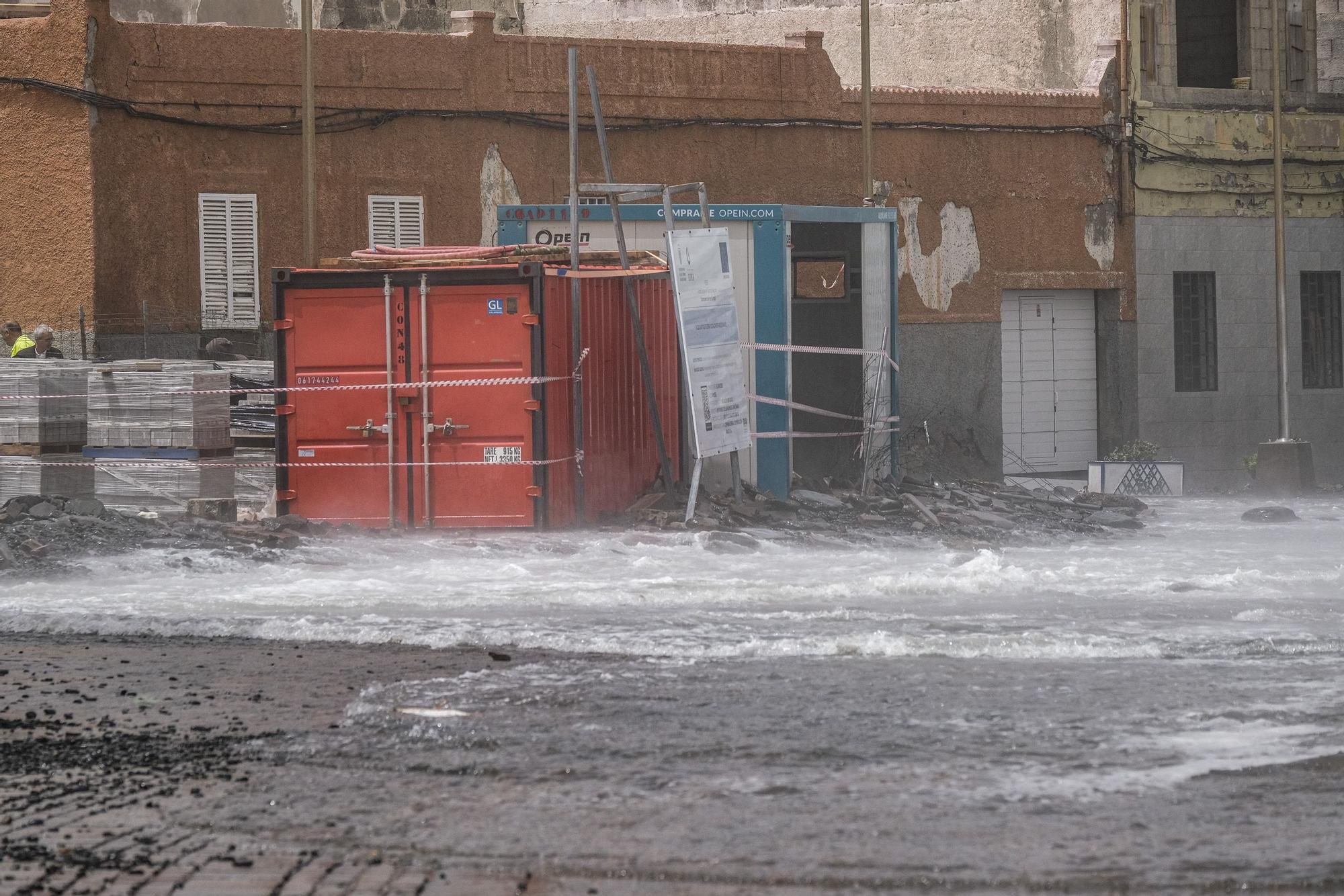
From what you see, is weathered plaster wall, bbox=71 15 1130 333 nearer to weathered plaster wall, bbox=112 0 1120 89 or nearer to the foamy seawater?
weathered plaster wall, bbox=112 0 1120 89

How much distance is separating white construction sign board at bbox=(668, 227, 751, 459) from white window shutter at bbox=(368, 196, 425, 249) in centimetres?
828

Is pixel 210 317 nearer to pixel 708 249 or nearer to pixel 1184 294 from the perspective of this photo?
pixel 708 249

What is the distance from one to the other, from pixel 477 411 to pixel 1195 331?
1486cm

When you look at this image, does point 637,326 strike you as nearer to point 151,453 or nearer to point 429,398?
point 429,398

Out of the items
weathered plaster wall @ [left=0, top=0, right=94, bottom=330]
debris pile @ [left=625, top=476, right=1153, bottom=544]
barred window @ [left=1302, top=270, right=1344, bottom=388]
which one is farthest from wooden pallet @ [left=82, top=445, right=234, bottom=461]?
barred window @ [left=1302, top=270, right=1344, bottom=388]


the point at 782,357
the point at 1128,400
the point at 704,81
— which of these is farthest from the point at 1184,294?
the point at 782,357

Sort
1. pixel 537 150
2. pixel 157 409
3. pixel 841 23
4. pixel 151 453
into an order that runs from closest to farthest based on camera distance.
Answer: pixel 157 409 < pixel 151 453 < pixel 537 150 < pixel 841 23

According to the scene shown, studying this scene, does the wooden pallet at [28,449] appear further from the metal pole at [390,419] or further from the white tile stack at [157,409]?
the metal pole at [390,419]

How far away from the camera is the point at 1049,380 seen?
25547 millimetres

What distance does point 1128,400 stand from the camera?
83.7ft

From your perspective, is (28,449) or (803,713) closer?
(803,713)

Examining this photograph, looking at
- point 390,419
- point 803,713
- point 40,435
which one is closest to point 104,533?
point 40,435

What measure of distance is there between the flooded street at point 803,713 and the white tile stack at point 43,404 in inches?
103

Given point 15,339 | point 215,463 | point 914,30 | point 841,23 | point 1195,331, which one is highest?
point 841,23
